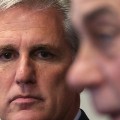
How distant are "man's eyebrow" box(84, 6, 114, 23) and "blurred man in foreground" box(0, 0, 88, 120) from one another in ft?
2.82

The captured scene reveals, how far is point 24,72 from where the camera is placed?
1396mm

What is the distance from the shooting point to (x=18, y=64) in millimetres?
1440

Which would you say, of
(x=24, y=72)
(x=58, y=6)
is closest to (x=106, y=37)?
(x=24, y=72)

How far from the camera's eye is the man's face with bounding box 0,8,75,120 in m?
1.42

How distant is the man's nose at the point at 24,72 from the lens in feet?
4.58

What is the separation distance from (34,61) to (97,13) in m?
0.94

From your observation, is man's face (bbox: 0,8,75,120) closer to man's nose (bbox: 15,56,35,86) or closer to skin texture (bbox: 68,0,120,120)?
man's nose (bbox: 15,56,35,86)

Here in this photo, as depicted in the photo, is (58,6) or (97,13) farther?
(58,6)

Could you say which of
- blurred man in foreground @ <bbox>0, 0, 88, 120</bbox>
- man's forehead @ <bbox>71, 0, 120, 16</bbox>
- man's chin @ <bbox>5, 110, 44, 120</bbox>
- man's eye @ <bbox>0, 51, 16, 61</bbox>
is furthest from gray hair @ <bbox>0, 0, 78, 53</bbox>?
man's forehead @ <bbox>71, 0, 120, 16</bbox>

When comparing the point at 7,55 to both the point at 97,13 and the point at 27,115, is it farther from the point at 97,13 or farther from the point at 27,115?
the point at 97,13

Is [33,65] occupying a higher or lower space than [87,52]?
higher

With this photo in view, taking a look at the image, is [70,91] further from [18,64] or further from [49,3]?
[49,3]

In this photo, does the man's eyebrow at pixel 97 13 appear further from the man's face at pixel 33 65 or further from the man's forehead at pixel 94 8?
the man's face at pixel 33 65

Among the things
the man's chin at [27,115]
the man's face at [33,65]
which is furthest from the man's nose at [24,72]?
the man's chin at [27,115]
